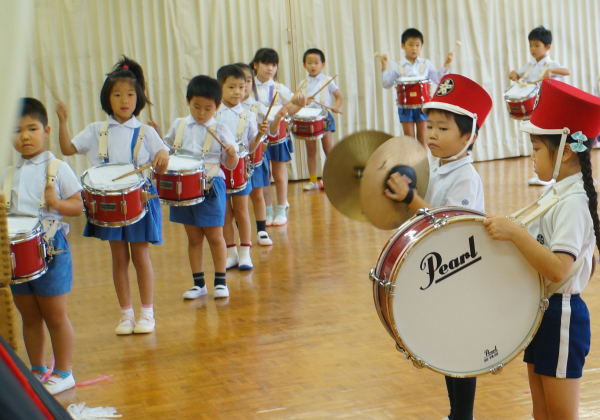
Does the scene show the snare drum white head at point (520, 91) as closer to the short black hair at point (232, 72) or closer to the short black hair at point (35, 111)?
the short black hair at point (232, 72)

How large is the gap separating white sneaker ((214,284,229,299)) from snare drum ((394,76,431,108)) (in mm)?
3530

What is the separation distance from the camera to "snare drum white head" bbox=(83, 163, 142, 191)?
110 inches

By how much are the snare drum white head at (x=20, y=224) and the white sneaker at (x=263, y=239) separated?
2445 millimetres

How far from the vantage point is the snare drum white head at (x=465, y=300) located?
1.59m

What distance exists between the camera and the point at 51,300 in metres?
2.50

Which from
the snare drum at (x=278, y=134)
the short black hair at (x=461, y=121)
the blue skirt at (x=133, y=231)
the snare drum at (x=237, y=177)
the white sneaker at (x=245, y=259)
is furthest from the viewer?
the snare drum at (x=278, y=134)

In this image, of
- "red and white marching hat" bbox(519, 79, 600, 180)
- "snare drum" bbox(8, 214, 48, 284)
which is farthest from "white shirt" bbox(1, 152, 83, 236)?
"red and white marching hat" bbox(519, 79, 600, 180)

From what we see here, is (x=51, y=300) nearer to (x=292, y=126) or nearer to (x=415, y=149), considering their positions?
(x=415, y=149)

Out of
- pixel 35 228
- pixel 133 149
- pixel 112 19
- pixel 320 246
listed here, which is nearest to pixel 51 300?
pixel 35 228

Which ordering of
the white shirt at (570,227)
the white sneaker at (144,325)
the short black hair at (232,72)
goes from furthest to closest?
the short black hair at (232,72) < the white sneaker at (144,325) < the white shirt at (570,227)

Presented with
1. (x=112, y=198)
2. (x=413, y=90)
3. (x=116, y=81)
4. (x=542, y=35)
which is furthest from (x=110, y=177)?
(x=542, y=35)

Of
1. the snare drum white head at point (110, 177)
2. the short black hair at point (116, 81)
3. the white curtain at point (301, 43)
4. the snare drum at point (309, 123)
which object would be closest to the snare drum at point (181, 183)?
the snare drum white head at point (110, 177)

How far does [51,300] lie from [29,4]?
244cm

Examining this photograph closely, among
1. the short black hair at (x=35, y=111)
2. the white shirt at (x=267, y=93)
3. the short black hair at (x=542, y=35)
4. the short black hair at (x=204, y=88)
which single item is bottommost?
the short black hair at (x=35, y=111)
